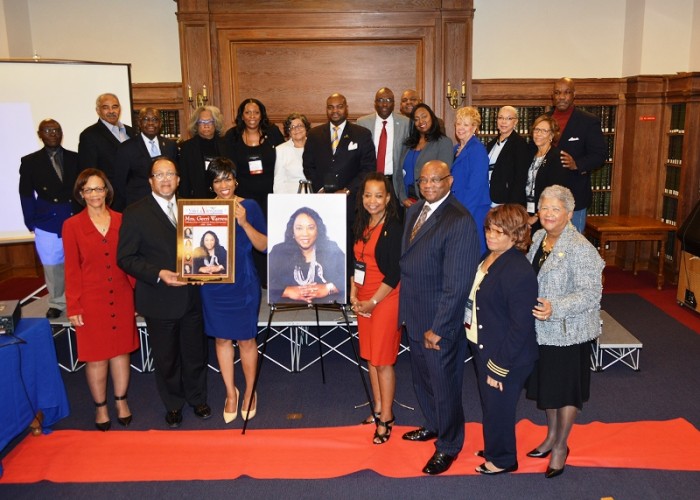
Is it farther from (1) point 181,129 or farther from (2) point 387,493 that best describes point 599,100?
(2) point 387,493

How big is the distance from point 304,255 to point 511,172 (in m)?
2.13

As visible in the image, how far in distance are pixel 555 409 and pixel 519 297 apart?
0.83 metres

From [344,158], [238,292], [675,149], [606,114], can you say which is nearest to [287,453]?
[238,292]

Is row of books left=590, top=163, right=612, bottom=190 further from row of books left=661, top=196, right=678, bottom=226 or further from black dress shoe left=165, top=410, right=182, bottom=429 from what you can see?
black dress shoe left=165, top=410, right=182, bottom=429

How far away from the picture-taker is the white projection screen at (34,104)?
21.2ft

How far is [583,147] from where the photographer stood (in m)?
5.30

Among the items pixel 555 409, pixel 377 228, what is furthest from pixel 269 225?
pixel 555 409

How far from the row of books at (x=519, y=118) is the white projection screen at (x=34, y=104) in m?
4.24

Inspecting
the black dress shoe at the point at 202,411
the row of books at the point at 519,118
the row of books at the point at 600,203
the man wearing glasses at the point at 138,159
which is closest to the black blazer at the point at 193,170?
the man wearing glasses at the point at 138,159

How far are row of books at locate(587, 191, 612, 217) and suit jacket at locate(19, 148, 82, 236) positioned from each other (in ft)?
20.2

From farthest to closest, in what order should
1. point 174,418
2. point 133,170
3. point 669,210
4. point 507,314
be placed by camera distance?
1. point 669,210
2. point 133,170
3. point 174,418
4. point 507,314

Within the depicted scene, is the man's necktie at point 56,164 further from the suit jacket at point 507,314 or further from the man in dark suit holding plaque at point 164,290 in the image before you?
the suit jacket at point 507,314

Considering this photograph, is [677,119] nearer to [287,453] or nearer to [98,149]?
[287,453]

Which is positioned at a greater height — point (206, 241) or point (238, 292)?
point (206, 241)
